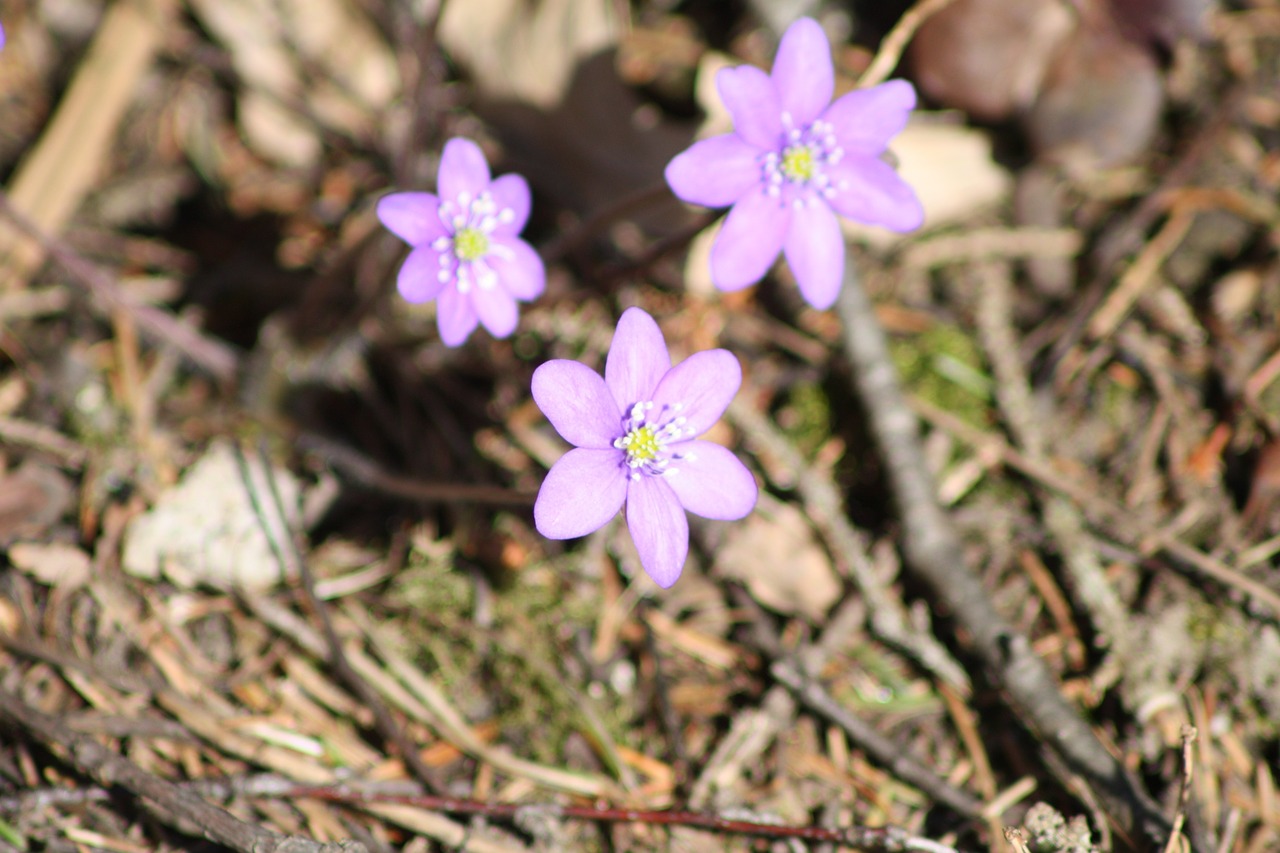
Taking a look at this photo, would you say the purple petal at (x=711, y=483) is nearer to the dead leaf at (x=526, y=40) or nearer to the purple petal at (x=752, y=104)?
the purple petal at (x=752, y=104)

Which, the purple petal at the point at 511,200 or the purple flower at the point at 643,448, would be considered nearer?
the purple flower at the point at 643,448

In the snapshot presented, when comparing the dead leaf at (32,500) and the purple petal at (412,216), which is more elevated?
the purple petal at (412,216)

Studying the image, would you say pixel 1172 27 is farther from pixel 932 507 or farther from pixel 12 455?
pixel 12 455

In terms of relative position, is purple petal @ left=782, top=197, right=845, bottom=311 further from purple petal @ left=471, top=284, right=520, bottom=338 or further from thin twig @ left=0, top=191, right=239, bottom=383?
thin twig @ left=0, top=191, right=239, bottom=383

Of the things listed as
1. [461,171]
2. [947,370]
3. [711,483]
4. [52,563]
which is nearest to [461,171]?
[461,171]

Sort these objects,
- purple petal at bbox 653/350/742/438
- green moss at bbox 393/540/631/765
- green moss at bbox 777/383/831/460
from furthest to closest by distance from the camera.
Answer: green moss at bbox 777/383/831/460 → green moss at bbox 393/540/631/765 → purple petal at bbox 653/350/742/438

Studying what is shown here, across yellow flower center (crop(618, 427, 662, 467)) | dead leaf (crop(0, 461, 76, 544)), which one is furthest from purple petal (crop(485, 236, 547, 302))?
dead leaf (crop(0, 461, 76, 544))

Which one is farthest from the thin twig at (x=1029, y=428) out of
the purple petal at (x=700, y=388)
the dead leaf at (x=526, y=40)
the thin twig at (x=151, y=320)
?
the thin twig at (x=151, y=320)
